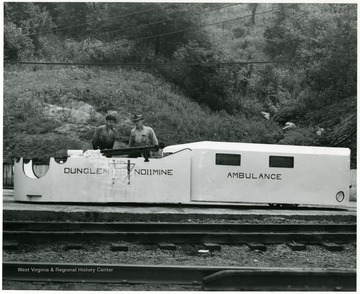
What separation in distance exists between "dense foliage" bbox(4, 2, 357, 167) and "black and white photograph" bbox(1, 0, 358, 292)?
47 millimetres

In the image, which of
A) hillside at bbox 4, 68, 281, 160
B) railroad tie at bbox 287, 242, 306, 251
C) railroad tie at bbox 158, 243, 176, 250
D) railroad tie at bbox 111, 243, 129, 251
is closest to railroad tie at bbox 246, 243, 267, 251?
railroad tie at bbox 287, 242, 306, 251

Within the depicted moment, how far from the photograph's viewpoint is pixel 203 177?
888 centimetres

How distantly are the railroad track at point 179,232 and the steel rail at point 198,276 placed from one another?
1.38m

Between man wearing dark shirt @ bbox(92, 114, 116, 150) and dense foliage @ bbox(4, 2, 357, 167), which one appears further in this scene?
dense foliage @ bbox(4, 2, 357, 167)

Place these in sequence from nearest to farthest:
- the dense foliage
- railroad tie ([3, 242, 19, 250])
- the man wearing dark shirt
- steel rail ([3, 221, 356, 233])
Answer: railroad tie ([3, 242, 19, 250]) < steel rail ([3, 221, 356, 233]) < the man wearing dark shirt < the dense foliage

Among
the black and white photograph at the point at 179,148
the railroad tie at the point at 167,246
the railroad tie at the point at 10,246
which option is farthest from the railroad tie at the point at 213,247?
the railroad tie at the point at 10,246

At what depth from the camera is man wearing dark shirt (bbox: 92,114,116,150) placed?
911 centimetres

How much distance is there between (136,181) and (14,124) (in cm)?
257

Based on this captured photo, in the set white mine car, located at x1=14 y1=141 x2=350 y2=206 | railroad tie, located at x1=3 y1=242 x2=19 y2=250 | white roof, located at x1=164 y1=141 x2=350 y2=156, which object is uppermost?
white roof, located at x1=164 y1=141 x2=350 y2=156

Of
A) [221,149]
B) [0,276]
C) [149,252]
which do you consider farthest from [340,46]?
[0,276]

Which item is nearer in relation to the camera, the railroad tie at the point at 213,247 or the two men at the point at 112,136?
the railroad tie at the point at 213,247

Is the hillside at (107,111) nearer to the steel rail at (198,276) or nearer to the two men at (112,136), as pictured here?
the two men at (112,136)

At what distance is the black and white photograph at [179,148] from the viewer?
586cm

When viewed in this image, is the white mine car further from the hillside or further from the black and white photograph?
the hillside
